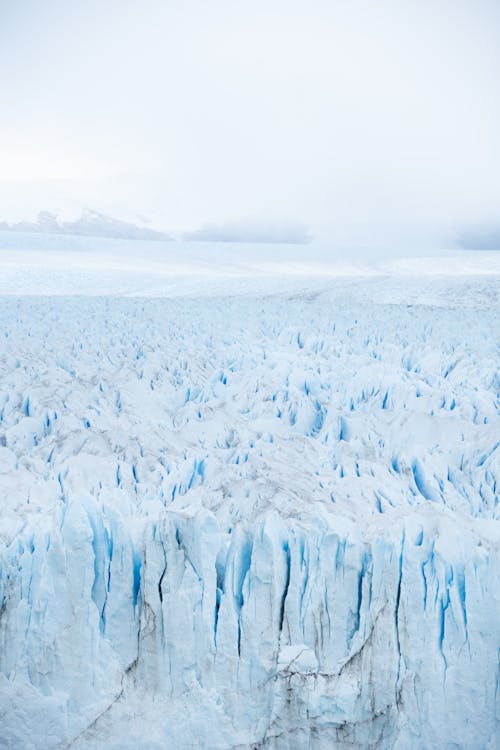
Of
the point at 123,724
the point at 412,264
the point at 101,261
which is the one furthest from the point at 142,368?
the point at 412,264

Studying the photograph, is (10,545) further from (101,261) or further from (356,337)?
(101,261)

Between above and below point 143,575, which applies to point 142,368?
above

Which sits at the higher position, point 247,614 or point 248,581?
point 248,581

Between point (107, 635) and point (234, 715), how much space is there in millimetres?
556

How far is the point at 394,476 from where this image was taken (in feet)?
9.12

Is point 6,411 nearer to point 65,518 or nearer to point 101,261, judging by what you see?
point 65,518

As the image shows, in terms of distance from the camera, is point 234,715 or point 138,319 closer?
point 234,715

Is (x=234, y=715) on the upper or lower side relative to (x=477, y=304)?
lower

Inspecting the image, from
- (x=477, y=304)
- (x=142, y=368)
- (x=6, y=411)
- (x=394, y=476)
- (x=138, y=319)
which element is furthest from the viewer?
(x=477, y=304)

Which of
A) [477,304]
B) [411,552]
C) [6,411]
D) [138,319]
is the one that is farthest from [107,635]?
[477,304]

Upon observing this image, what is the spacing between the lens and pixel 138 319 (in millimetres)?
6816

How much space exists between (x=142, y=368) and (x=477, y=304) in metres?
6.59

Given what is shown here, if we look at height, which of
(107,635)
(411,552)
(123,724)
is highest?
(411,552)

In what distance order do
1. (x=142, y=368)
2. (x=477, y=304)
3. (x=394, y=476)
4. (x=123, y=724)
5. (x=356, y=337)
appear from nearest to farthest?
1. (x=123, y=724)
2. (x=394, y=476)
3. (x=142, y=368)
4. (x=356, y=337)
5. (x=477, y=304)
